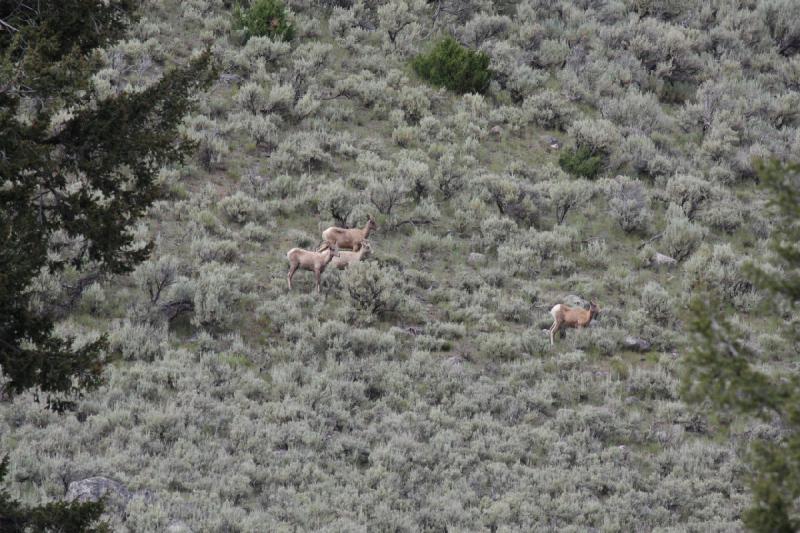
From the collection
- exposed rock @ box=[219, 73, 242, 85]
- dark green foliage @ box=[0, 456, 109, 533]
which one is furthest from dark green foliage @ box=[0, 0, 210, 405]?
exposed rock @ box=[219, 73, 242, 85]

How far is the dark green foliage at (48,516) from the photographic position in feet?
22.9

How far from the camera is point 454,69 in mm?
22266

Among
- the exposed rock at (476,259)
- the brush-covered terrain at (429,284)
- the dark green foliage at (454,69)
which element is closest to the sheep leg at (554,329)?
the brush-covered terrain at (429,284)

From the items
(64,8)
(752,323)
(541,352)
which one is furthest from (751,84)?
(64,8)

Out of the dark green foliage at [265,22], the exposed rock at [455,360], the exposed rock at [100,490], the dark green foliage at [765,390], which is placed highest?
the dark green foliage at [765,390]

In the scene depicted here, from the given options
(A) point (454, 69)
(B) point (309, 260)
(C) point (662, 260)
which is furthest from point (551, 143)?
(B) point (309, 260)

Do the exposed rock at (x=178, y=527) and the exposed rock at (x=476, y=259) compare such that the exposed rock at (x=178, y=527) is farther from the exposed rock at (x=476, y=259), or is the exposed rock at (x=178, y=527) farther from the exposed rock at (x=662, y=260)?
the exposed rock at (x=662, y=260)

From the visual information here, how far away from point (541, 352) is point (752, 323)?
4.05 m

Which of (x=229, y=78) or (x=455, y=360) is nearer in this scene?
(x=455, y=360)

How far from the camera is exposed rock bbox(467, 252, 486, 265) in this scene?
16656 mm

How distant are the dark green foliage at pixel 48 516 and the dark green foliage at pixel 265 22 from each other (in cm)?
1676

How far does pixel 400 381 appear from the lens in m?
13.1

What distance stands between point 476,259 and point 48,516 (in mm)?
10638

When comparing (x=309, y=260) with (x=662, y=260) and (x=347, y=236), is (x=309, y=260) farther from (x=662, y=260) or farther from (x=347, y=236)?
(x=662, y=260)
